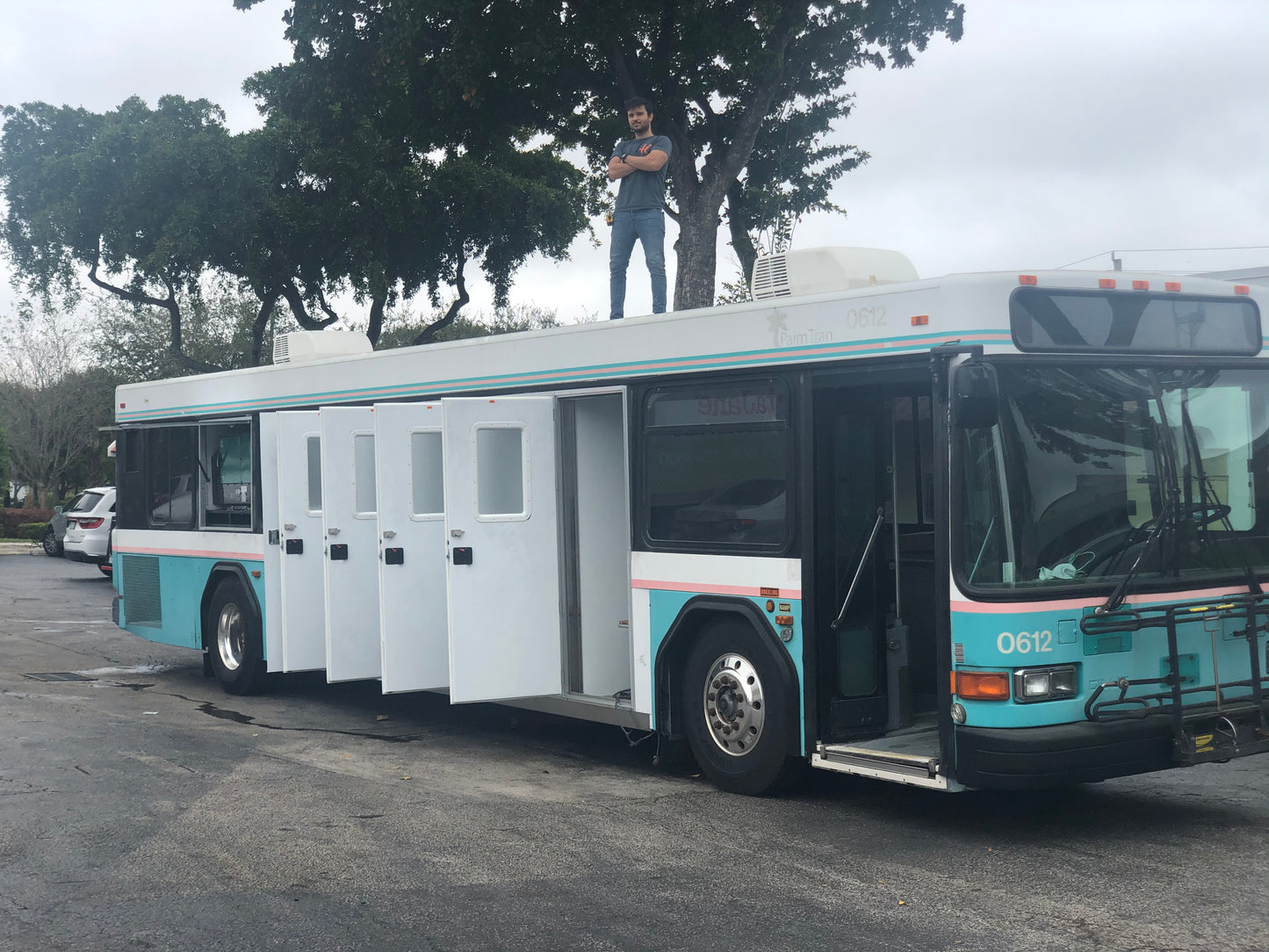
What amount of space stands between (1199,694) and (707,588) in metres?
2.68

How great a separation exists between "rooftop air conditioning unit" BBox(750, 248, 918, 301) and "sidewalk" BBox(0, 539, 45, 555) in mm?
32037

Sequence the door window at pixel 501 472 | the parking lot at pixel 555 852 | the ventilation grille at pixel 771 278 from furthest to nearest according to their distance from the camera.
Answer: the door window at pixel 501 472
the ventilation grille at pixel 771 278
the parking lot at pixel 555 852

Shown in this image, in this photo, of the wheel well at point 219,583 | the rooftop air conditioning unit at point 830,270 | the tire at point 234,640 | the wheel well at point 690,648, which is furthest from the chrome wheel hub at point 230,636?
the rooftop air conditioning unit at point 830,270

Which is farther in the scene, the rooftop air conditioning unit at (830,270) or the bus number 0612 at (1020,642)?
the rooftop air conditioning unit at (830,270)

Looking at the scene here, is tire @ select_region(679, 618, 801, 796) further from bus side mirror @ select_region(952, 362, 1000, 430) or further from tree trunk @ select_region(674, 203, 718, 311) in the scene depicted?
tree trunk @ select_region(674, 203, 718, 311)

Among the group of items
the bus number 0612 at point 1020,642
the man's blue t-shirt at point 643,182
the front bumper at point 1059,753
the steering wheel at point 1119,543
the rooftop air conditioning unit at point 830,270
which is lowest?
the front bumper at point 1059,753

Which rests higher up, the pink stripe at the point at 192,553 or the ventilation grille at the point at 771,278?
the ventilation grille at the point at 771,278

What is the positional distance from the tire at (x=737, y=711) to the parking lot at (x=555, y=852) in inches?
6.3

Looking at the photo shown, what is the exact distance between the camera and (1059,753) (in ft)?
21.3

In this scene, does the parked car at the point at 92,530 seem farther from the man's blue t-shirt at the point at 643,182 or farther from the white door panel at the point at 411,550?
the white door panel at the point at 411,550

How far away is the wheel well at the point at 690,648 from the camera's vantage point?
7617 millimetres

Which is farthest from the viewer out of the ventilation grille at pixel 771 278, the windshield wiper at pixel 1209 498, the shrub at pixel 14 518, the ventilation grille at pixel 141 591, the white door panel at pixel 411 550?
the shrub at pixel 14 518

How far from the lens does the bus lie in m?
6.70

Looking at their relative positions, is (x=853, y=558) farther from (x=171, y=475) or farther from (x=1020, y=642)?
(x=171, y=475)
